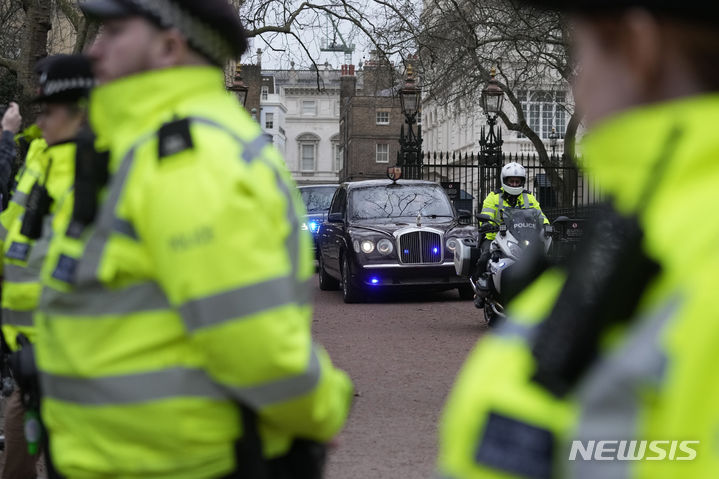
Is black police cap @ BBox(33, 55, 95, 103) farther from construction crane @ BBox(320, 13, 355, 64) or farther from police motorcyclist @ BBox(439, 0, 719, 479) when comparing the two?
construction crane @ BBox(320, 13, 355, 64)

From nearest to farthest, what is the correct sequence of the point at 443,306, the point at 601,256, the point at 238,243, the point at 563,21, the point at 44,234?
1. the point at 601,256
2. the point at 238,243
3. the point at 44,234
4. the point at 443,306
5. the point at 563,21

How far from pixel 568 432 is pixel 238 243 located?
3.29ft

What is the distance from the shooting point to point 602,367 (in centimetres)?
108

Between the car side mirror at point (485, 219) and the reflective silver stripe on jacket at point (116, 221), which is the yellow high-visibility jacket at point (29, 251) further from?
the car side mirror at point (485, 219)

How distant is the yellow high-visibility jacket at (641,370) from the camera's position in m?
1.02

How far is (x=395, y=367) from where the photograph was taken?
1009 cm

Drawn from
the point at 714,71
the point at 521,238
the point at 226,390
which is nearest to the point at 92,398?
the point at 226,390

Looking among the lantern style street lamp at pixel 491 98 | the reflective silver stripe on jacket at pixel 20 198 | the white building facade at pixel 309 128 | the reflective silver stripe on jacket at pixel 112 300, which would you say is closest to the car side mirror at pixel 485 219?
the reflective silver stripe on jacket at pixel 20 198

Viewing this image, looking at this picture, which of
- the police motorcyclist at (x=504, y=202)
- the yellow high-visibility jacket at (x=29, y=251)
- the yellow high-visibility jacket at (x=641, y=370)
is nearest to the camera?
the yellow high-visibility jacket at (x=641, y=370)

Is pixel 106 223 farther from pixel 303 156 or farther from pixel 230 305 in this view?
pixel 303 156

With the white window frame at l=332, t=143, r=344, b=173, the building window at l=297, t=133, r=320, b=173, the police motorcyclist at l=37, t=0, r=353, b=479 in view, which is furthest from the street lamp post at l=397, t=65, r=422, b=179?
the building window at l=297, t=133, r=320, b=173

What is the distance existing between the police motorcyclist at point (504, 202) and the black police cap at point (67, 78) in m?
8.79

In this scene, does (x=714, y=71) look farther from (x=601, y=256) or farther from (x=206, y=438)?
(x=206, y=438)

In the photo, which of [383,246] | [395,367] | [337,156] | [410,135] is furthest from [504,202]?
[337,156]
